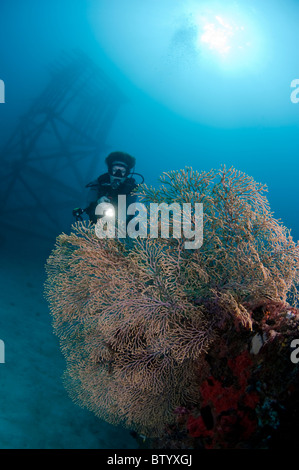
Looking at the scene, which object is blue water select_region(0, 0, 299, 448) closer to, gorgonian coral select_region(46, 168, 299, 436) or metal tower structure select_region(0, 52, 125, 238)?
gorgonian coral select_region(46, 168, 299, 436)

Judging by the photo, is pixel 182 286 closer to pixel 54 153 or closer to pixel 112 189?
pixel 112 189

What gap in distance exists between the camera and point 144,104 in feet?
188

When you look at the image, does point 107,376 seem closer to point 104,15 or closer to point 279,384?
point 279,384

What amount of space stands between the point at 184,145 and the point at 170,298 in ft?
225

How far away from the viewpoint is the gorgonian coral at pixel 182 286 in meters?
2.51

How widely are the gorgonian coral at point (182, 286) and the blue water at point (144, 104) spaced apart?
77cm

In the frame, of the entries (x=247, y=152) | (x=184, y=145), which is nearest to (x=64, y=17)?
(x=184, y=145)

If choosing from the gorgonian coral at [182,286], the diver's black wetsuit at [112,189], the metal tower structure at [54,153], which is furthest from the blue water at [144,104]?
the diver's black wetsuit at [112,189]

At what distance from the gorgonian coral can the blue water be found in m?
0.77

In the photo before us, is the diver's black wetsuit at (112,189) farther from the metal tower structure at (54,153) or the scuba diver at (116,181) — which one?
the metal tower structure at (54,153)

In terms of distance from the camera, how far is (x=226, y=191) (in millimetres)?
2633

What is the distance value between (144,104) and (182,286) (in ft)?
210

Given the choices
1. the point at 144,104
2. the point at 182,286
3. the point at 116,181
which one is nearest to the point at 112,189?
the point at 116,181

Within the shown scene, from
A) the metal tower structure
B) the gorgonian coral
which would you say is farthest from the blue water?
the metal tower structure
